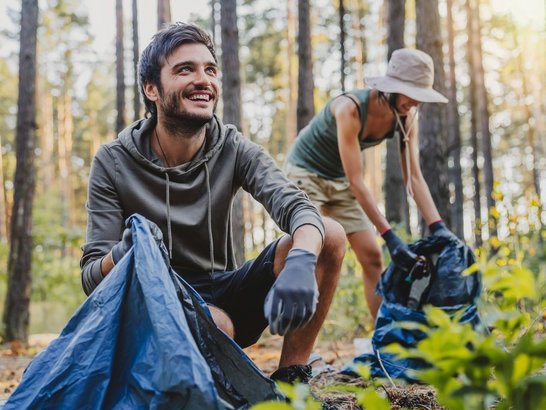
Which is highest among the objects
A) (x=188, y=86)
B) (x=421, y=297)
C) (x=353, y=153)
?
(x=188, y=86)

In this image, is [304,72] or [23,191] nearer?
[23,191]

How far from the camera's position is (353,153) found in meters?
3.57

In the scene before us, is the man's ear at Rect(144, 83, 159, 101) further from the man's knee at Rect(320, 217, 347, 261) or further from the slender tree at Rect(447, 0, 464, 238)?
the slender tree at Rect(447, 0, 464, 238)

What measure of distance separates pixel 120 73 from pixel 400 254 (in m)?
10.1

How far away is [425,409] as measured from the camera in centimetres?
246

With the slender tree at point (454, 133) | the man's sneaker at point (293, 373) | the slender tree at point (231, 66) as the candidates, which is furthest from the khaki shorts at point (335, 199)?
the slender tree at point (454, 133)

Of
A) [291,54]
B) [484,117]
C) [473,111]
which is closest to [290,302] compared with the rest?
[484,117]

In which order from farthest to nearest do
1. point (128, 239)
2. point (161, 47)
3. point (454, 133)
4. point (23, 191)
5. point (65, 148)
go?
1. point (65, 148)
2. point (454, 133)
3. point (23, 191)
4. point (161, 47)
5. point (128, 239)

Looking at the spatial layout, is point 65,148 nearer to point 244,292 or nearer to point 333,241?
point 244,292

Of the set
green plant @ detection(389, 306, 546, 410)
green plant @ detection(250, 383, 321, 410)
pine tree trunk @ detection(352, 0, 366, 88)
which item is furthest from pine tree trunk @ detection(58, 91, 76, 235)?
green plant @ detection(389, 306, 546, 410)

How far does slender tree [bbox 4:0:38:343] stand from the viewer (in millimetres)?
7340

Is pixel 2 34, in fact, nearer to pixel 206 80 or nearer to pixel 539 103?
pixel 539 103

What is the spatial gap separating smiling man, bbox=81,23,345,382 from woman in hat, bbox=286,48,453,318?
1.03 meters

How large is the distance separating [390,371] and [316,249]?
4.23 feet
